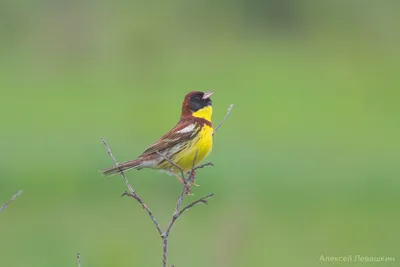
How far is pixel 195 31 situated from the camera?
22.2 metres

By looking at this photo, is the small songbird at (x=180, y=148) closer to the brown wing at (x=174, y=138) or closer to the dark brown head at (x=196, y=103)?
the brown wing at (x=174, y=138)

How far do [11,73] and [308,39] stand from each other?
5.97 meters

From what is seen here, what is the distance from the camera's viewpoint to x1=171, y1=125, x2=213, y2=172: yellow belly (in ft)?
21.2

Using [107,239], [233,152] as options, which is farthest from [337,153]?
[107,239]

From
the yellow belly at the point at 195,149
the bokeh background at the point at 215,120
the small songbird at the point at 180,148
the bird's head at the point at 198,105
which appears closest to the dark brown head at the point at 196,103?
the bird's head at the point at 198,105

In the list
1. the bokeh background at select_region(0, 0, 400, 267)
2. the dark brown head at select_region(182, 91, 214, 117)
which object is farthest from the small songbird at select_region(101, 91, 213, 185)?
the bokeh background at select_region(0, 0, 400, 267)

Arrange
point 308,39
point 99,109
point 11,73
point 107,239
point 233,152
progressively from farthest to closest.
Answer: point 308,39 → point 11,73 → point 99,109 → point 233,152 → point 107,239

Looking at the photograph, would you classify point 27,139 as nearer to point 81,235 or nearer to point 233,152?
point 233,152

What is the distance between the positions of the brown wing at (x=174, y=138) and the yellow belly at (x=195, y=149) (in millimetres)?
47

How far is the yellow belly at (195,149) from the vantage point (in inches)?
254

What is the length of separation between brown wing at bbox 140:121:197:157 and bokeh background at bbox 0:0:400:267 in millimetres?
2571

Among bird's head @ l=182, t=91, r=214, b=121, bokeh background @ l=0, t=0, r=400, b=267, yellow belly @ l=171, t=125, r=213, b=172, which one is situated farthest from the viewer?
bokeh background @ l=0, t=0, r=400, b=267

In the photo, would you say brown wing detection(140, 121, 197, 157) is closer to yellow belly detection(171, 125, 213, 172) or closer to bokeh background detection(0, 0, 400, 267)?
yellow belly detection(171, 125, 213, 172)

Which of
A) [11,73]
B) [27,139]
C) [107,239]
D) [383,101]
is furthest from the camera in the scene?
[11,73]
